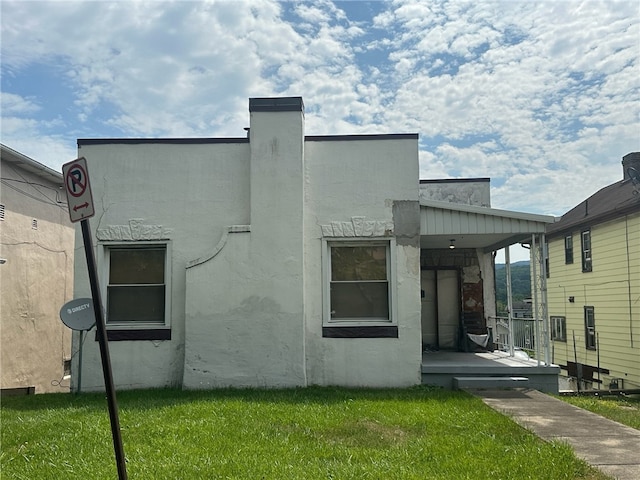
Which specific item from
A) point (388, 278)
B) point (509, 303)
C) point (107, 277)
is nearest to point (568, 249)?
point (509, 303)

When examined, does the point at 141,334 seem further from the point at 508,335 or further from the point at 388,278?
the point at 508,335

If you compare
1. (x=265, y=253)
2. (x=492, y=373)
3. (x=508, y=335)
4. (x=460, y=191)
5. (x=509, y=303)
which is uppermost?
(x=460, y=191)

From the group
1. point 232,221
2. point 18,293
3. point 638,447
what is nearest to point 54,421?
point 232,221

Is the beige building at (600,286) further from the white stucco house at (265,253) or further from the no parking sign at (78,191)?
the no parking sign at (78,191)

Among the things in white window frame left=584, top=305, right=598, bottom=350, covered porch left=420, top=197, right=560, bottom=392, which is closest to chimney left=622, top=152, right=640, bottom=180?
white window frame left=584, top=305, right=598, bottom=350

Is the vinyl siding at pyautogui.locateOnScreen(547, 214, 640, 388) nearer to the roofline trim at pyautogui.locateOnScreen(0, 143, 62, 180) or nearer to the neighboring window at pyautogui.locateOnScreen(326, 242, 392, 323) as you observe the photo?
the neighboring window at pyautogui.locateOnScreen(326, 242, 392, 323)

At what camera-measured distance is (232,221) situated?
36.3 feet

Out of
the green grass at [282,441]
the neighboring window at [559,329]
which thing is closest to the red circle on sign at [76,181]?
the green grass at [282,441]

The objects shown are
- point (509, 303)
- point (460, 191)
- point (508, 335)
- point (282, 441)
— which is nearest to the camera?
point (282, 441)

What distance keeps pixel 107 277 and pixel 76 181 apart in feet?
22.8

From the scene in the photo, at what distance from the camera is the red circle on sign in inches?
182

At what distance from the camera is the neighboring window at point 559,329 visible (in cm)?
2309

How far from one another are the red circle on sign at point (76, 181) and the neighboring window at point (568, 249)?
21.0 m

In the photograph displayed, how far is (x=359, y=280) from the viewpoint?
11125mm
